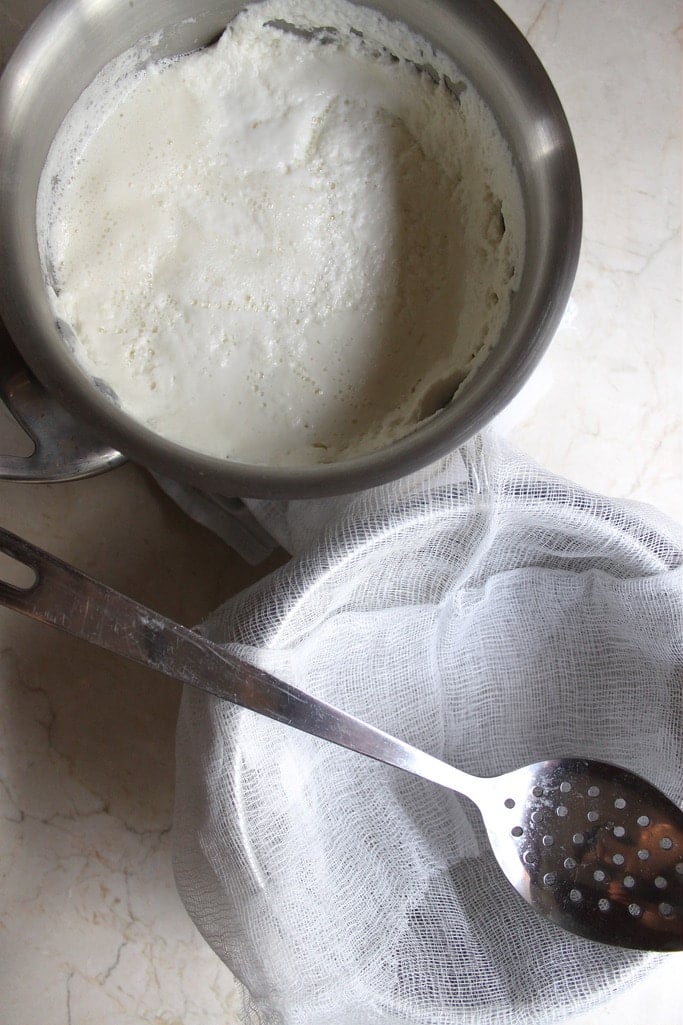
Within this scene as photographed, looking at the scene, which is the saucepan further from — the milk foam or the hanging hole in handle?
the hanging hole in handle

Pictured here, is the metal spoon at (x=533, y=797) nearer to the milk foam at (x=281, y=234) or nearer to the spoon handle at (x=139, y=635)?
the spoon handle at (x=139, y=635)

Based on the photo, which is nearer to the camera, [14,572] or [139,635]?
[139,635]

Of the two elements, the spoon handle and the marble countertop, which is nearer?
the spoon handle

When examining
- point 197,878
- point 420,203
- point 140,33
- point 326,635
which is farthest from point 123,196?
point 197,878

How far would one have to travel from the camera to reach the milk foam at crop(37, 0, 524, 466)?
1.83 ft

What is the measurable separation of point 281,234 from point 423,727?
1.17ft

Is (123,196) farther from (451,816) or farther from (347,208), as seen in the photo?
→ (451,816)

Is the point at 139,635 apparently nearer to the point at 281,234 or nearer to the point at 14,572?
the point at 14,572

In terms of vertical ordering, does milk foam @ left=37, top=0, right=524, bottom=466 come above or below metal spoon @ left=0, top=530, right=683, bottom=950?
above

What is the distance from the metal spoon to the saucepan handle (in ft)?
0.26

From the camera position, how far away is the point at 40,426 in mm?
544

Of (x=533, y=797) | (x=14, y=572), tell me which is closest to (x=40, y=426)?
(x=14, y=572)

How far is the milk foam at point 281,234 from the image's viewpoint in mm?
558

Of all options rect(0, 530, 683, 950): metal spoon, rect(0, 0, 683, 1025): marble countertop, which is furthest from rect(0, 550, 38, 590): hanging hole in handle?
rect(0, 530, 683, 950): metal spoon
